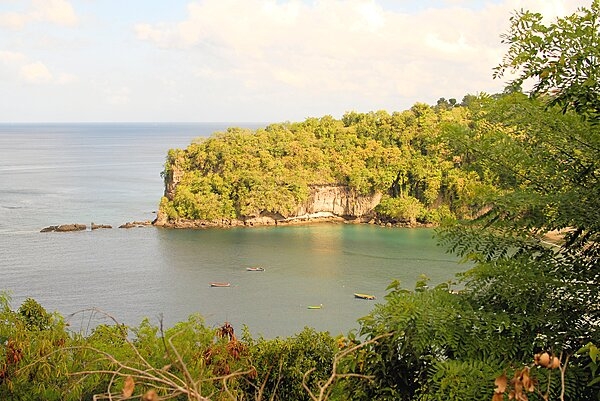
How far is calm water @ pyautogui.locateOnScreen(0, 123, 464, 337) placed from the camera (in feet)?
57.6

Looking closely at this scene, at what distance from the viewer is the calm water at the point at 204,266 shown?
57.6 ft

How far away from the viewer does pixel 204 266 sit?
22562 mm

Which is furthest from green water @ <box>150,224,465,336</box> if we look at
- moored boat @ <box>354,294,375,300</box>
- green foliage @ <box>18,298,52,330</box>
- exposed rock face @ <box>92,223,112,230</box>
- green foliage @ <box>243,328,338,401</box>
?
green foliage @ <box>243,328,338,401</box>

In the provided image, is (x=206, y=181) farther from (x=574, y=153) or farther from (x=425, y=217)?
(x=574, y=153)

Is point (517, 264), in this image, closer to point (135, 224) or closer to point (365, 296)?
point (365, 296)

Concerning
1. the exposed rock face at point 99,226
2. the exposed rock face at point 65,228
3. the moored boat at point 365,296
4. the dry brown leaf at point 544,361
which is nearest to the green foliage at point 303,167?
the exposed rock face at point 99,226

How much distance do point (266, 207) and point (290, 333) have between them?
1699 centimetres

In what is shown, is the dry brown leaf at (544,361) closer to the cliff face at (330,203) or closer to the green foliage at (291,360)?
the green foliage at (291,360)

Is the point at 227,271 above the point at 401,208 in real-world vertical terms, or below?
below

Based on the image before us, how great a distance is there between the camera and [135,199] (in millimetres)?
38875

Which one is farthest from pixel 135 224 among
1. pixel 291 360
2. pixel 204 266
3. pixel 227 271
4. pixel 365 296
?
pixel 291 360

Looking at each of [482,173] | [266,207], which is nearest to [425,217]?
[266,207]

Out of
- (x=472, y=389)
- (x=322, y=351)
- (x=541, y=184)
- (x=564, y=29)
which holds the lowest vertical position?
(x=322, y=351)

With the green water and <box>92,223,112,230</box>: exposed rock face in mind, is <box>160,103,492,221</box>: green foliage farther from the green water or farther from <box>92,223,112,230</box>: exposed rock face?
<box>92,223,112,230</box>: exposed rock face
